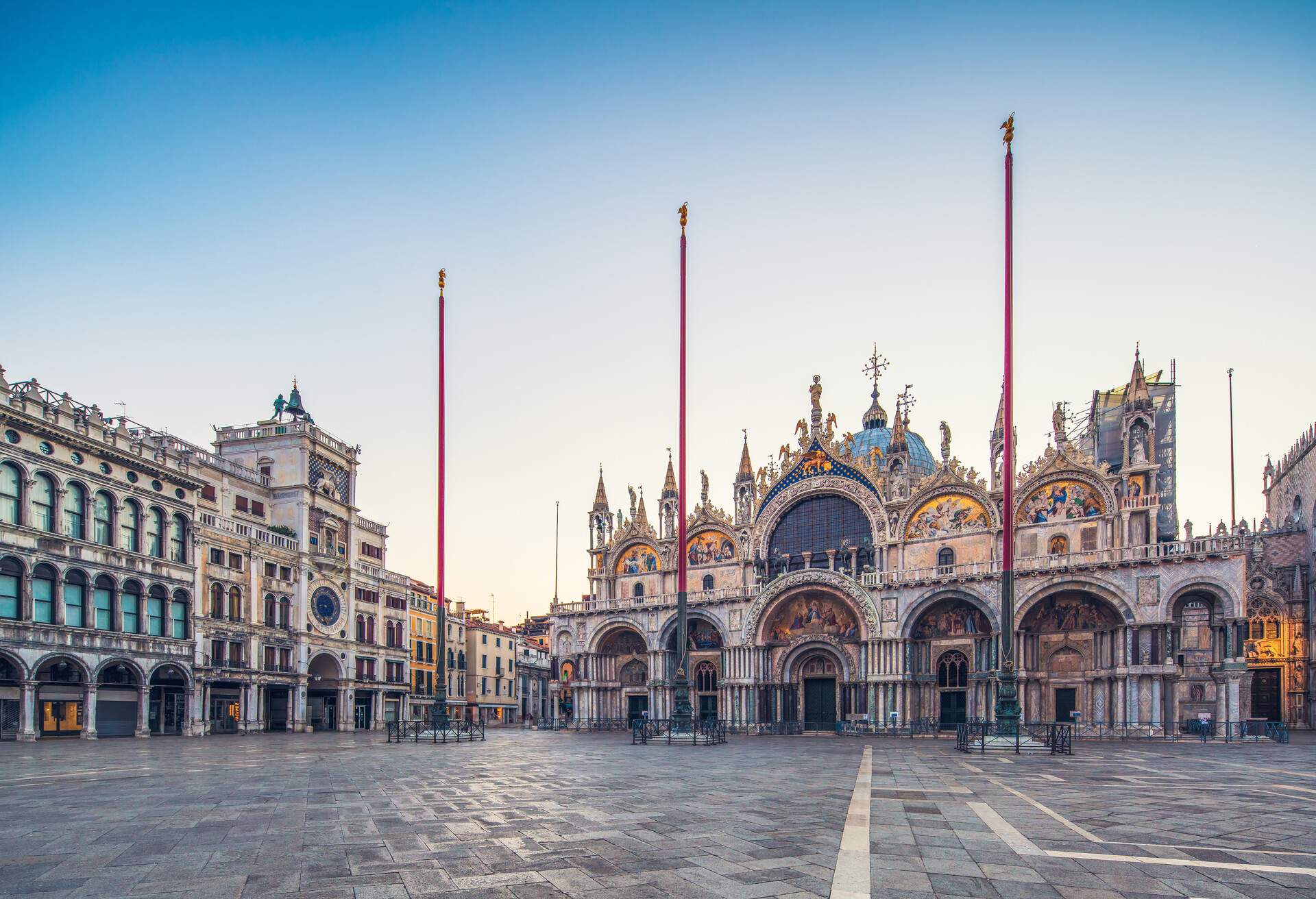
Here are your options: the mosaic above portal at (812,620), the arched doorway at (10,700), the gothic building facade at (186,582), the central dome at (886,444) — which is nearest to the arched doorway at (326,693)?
the gothic building facade at (186,582)

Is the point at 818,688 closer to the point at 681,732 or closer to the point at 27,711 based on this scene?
the point at 681,732

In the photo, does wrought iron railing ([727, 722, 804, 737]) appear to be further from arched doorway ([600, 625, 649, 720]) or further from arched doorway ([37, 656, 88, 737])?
arched doorway ([37, 656, 88, 737])

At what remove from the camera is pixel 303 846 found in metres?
10.2

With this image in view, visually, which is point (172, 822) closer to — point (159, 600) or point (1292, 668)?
point (159, 600)

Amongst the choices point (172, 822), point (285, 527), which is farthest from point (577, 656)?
point (172, 822)

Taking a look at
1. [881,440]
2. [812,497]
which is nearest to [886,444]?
[881,440]

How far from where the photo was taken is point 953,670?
156 ft

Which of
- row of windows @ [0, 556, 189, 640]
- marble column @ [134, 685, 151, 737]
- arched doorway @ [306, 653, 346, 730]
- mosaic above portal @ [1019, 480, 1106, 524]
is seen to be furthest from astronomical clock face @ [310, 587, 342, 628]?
mosaic above portal @ [1019, 480, 1106, 524]

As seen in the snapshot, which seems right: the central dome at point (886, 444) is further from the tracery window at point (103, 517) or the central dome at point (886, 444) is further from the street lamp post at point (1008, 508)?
the tracery window at point (103, 517)

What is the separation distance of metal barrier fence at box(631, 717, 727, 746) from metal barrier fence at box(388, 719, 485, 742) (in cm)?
668

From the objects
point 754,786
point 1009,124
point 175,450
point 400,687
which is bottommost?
point 400,687

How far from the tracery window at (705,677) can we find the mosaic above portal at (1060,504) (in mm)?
20458

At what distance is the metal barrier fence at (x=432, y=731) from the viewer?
35594mm

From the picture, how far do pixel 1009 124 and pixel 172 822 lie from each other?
3065cm
